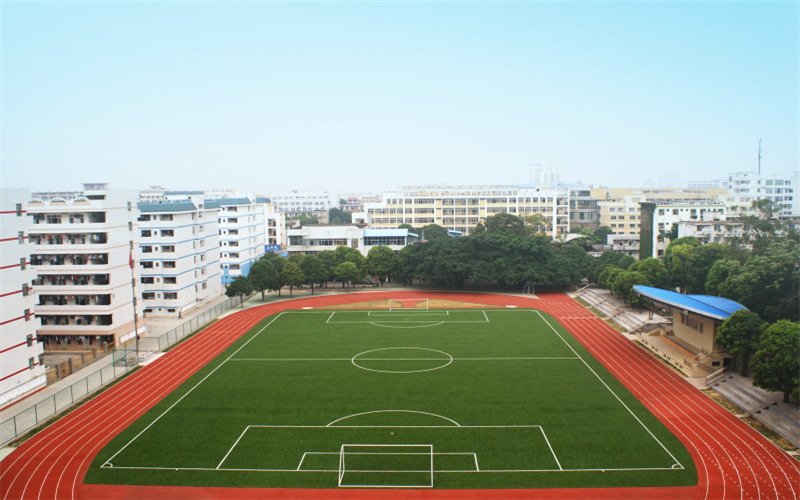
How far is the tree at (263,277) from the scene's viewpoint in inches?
1826

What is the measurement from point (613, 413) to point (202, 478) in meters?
15.0

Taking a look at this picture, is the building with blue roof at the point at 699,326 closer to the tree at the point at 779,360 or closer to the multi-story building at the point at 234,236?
the tree at the point at 779,360

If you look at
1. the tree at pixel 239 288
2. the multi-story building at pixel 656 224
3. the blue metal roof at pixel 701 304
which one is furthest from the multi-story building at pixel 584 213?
the blue metal roof at pixel 701 304

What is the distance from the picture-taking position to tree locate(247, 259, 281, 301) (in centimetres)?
4638

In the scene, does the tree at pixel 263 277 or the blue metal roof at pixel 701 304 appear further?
the tree at pixel 263 277

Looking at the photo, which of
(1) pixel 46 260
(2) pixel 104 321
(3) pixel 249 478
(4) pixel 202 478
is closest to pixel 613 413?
(3) pixel 249 478

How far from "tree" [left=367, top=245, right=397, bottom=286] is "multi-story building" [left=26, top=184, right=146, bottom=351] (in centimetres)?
2409

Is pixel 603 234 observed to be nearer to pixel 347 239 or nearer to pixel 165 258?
pixel 347 239

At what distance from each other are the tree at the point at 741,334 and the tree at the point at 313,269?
3244cm

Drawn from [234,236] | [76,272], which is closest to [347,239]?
[234,236]

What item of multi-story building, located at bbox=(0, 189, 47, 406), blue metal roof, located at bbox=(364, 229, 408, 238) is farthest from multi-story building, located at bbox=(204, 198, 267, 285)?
multi-story building, located at bbox=(0, 189, 47, 406)

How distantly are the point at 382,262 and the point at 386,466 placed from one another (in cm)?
3561

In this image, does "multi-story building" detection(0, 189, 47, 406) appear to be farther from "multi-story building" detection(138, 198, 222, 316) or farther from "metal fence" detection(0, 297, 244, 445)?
"multi-story building" detection(138, 198, 222, 316)

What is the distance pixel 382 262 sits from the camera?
5269 centimetres
